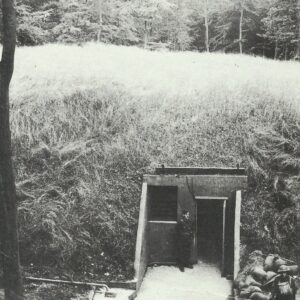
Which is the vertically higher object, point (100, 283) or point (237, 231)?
point (237, 231)

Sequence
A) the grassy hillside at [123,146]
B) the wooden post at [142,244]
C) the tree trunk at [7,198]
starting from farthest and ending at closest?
1. the grassy hillside at [123,146]
2. the wooden post at [142,244]
3. the tree trunk at [7,198]

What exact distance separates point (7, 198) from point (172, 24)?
72.1 feet

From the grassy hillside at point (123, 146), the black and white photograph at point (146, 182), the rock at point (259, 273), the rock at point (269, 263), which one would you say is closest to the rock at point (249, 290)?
the black and white photograph at point (146, 182)

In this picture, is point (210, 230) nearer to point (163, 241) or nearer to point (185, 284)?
point (163, 241)

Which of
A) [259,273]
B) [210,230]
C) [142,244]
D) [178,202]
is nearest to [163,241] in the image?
[142,244]

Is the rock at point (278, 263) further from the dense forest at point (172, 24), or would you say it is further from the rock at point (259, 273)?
the dense forest at point (172, 24)

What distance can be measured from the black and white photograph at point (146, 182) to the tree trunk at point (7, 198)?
0.02 metres

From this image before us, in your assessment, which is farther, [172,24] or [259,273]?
[172,24]

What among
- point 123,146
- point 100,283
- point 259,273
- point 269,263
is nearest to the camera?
point 259,273

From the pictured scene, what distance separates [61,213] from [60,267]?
1.41m

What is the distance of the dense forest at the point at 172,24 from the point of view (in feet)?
68.3

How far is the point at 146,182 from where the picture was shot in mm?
11070

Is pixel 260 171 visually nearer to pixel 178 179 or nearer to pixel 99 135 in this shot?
pixel 178 179

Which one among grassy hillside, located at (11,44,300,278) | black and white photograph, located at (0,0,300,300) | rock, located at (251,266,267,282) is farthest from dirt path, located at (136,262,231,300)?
rock, located at (251,266,267,282)
